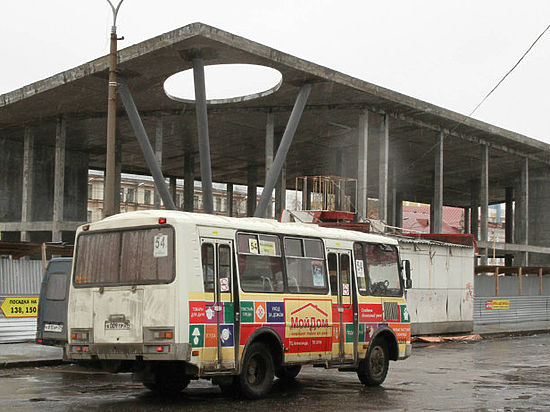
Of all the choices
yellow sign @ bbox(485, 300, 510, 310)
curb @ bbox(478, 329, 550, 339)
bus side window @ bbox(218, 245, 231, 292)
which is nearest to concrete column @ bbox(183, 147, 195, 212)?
yellow sign @ bbox(485, 300, 510, 310)

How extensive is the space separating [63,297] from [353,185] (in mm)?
44643

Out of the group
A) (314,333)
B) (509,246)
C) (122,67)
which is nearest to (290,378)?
(314,333)

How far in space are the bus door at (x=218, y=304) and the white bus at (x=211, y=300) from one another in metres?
0.02

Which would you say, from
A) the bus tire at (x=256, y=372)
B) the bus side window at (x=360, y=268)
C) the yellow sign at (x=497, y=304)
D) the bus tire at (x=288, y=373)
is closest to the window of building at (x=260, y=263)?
the bus tire at (x=256, y=372)

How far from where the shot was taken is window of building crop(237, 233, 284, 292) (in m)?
12.9

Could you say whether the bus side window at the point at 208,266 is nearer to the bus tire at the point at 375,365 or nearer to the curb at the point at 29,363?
the bus tire at the point at 375,365

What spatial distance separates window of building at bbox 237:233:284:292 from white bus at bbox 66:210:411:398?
16 mm

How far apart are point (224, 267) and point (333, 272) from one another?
2.82 metres

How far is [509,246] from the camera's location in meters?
58.1

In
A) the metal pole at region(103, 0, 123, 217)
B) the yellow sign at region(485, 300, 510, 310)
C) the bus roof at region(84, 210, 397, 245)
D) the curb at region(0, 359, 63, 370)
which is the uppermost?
the metal pole at region(103, 0, 123, 217)

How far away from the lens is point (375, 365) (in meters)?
15.3

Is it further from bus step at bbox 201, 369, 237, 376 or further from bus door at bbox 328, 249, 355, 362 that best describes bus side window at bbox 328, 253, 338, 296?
bus step at bbox 201, 369, 237, 376

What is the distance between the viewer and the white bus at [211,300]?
38.7 ft

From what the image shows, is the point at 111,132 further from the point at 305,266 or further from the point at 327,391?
the point at 327,391
